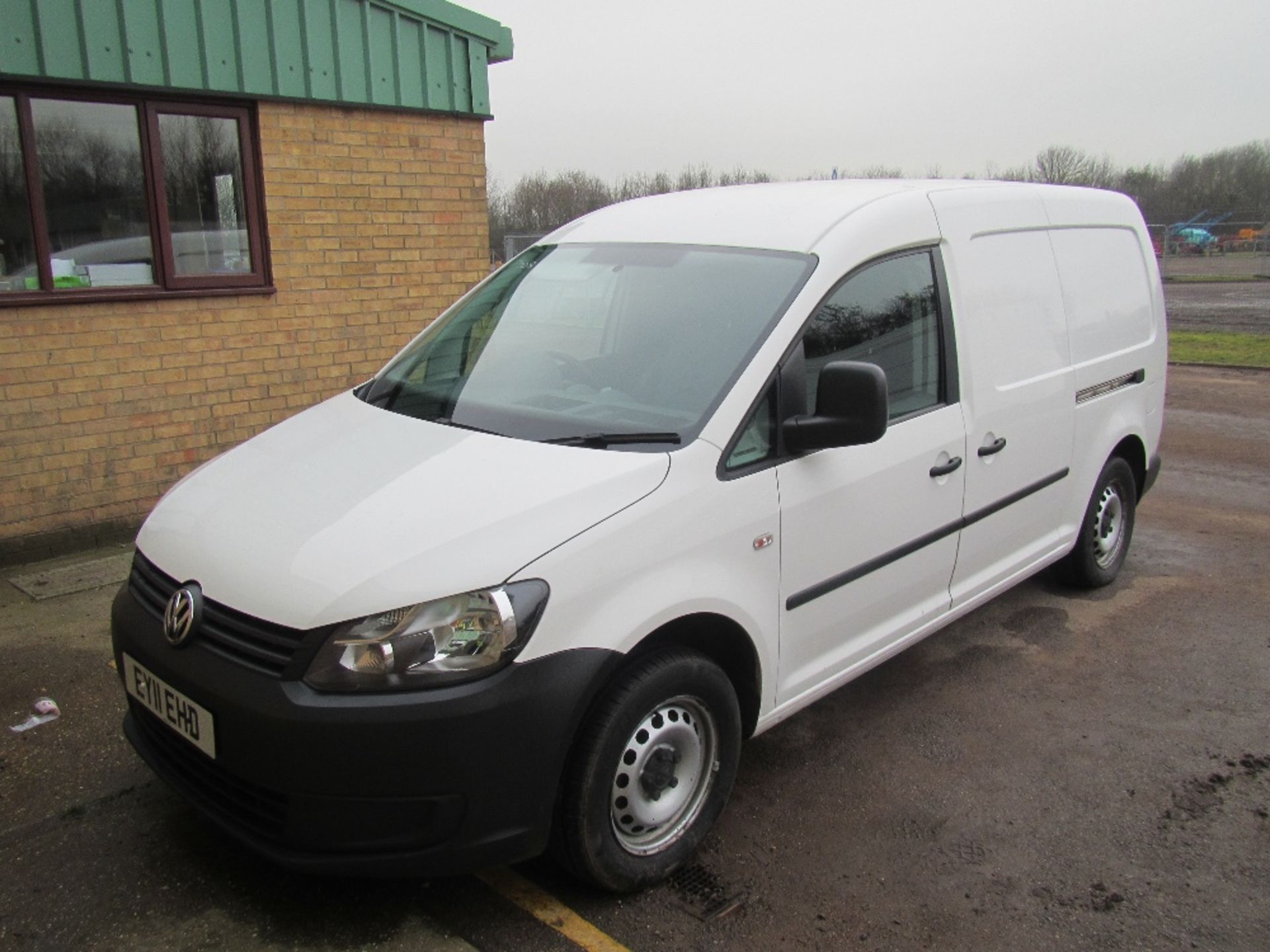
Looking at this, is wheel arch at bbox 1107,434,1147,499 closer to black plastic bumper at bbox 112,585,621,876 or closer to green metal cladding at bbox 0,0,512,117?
black plastic bumper at bbox 112,585,621,876

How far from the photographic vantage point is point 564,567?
257cm

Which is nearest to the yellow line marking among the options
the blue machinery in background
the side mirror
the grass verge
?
the side mirror

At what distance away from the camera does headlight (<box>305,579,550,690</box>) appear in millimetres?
2459

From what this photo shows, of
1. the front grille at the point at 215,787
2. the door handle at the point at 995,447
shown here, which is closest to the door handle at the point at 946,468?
the door handle at the point at 995,447

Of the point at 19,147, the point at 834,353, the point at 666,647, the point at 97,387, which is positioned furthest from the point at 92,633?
the point at 834,353

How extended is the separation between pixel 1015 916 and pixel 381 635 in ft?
6.37

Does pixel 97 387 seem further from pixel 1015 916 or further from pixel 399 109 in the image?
pixel 1015 916

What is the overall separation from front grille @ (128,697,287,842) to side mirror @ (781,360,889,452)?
5.82ft

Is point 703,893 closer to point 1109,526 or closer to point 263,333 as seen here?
point 1109,526

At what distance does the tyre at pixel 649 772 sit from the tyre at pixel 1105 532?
9.43ft

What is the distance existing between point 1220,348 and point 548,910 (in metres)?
15.7

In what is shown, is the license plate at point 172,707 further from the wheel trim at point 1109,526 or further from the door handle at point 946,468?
the wheel trim at point 1109,526

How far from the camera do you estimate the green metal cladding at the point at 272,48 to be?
18.2 feet

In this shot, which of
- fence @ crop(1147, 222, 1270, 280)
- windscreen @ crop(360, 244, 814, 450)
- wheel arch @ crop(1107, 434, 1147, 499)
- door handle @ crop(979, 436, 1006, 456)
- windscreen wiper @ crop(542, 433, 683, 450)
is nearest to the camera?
windscreen wiper @ crop(542, 433, 683, 450)
